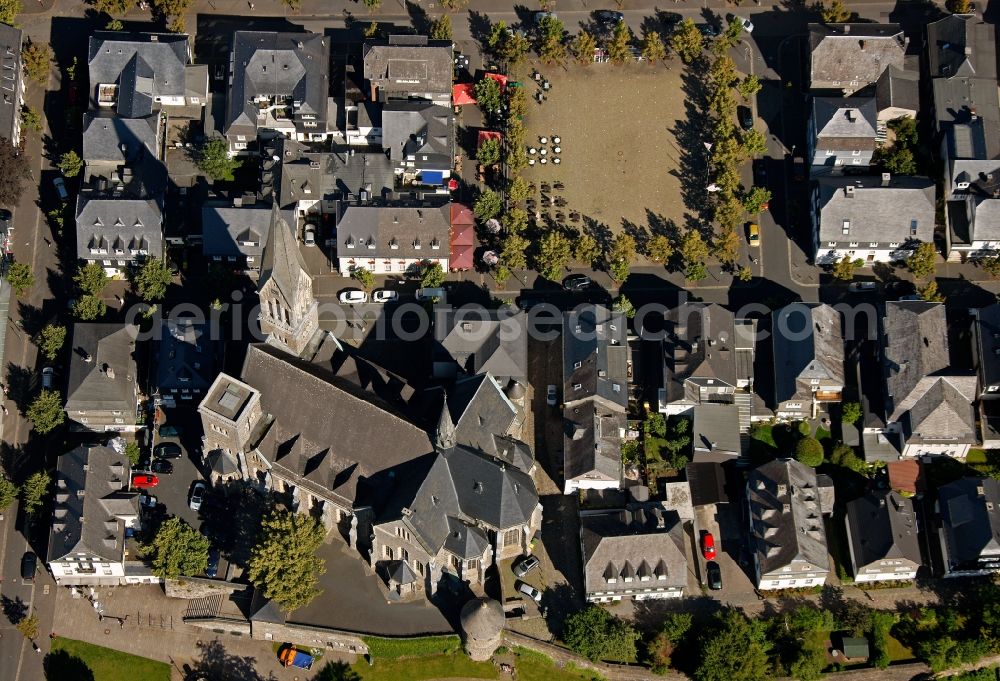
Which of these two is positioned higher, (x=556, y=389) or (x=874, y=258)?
(x=874, y=258)

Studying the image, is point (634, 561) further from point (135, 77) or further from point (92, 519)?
point (135, 77)

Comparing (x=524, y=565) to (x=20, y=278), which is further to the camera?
(x=20, y=278)

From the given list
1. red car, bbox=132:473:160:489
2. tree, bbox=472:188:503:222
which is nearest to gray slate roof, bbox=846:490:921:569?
tree, bbox=472:188:503:222

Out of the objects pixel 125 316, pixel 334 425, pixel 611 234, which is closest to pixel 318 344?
pixel 334 425

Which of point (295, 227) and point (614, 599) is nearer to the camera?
point (614, 599)

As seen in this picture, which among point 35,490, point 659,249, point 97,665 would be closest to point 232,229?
point 35,490

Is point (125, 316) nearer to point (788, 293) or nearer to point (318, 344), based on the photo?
point (318, 344)
